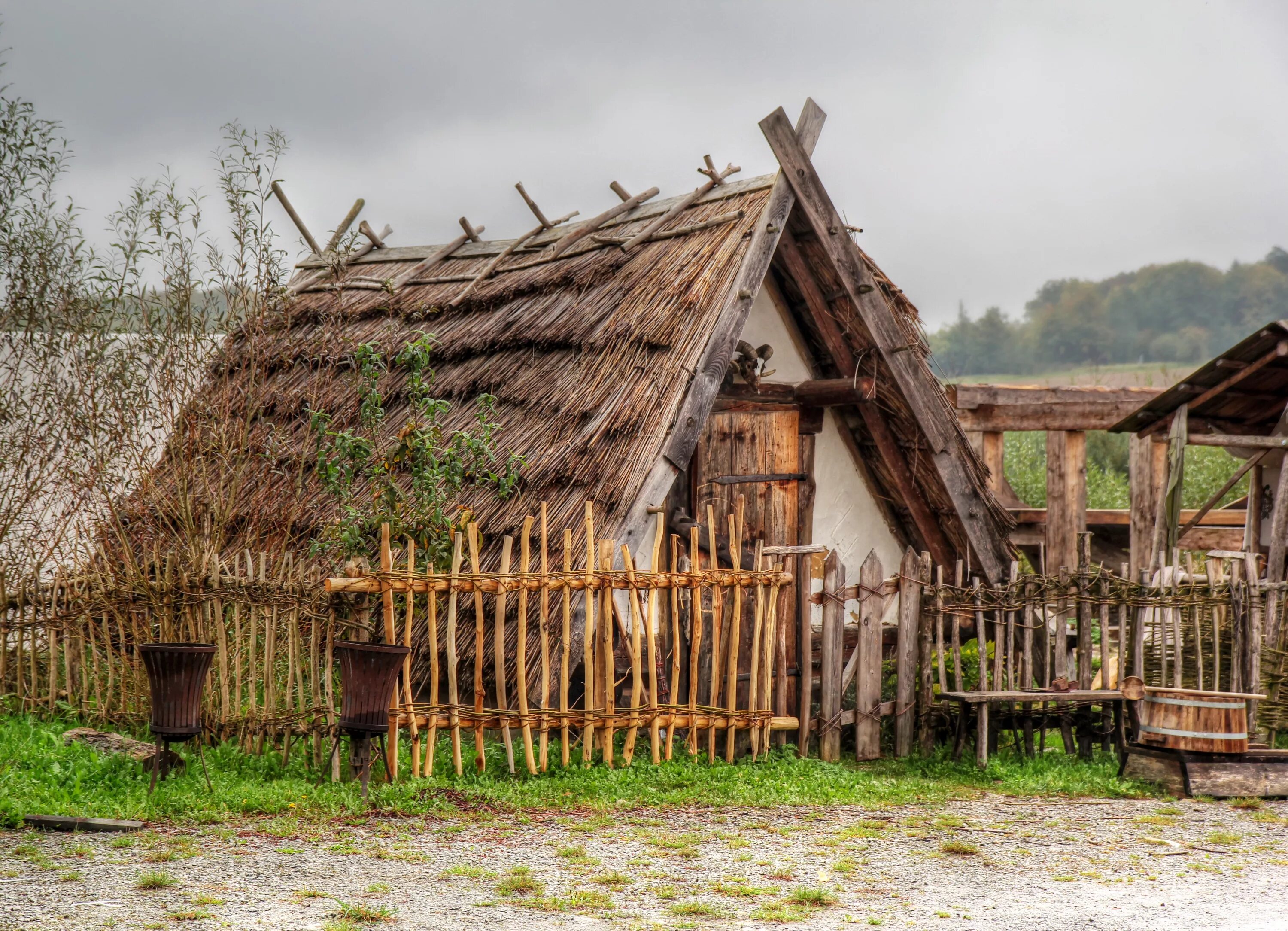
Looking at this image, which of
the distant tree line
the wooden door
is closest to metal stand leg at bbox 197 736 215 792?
the wooden door

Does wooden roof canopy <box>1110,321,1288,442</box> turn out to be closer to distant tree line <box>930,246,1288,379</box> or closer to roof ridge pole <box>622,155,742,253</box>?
roof ridge pole <box>622,155,742,253</box>

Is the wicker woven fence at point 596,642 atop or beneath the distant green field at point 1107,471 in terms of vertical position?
beneath

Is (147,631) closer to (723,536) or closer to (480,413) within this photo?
(480,413)

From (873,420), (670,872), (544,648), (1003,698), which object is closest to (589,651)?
(544,648)

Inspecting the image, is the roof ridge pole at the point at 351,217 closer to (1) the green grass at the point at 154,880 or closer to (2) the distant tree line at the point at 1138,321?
(1) the green grass at the point at 154,880

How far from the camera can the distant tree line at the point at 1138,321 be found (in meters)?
56.1

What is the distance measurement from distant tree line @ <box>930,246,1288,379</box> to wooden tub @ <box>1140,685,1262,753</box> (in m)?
48.0

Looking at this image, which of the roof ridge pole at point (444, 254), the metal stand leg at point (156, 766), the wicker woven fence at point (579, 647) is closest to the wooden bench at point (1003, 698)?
the wicker woven fence at point (579, 647)

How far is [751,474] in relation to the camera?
379 inches

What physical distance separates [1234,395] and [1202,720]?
4.65m

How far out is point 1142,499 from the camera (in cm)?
1266

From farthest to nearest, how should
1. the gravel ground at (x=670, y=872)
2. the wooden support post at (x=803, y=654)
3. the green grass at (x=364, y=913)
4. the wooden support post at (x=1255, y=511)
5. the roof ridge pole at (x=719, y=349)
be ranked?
the wooden support post at (x=1255, y=511)
the wooden support post at (x=803, y=654)
the roof ridge pole at (x=719, y=349)
the gravel ground at (x=670, y=872)
the green grass at (x=364, y=913)

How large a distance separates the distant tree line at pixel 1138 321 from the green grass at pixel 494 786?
157 feet

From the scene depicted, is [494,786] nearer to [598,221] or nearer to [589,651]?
[589,651]
